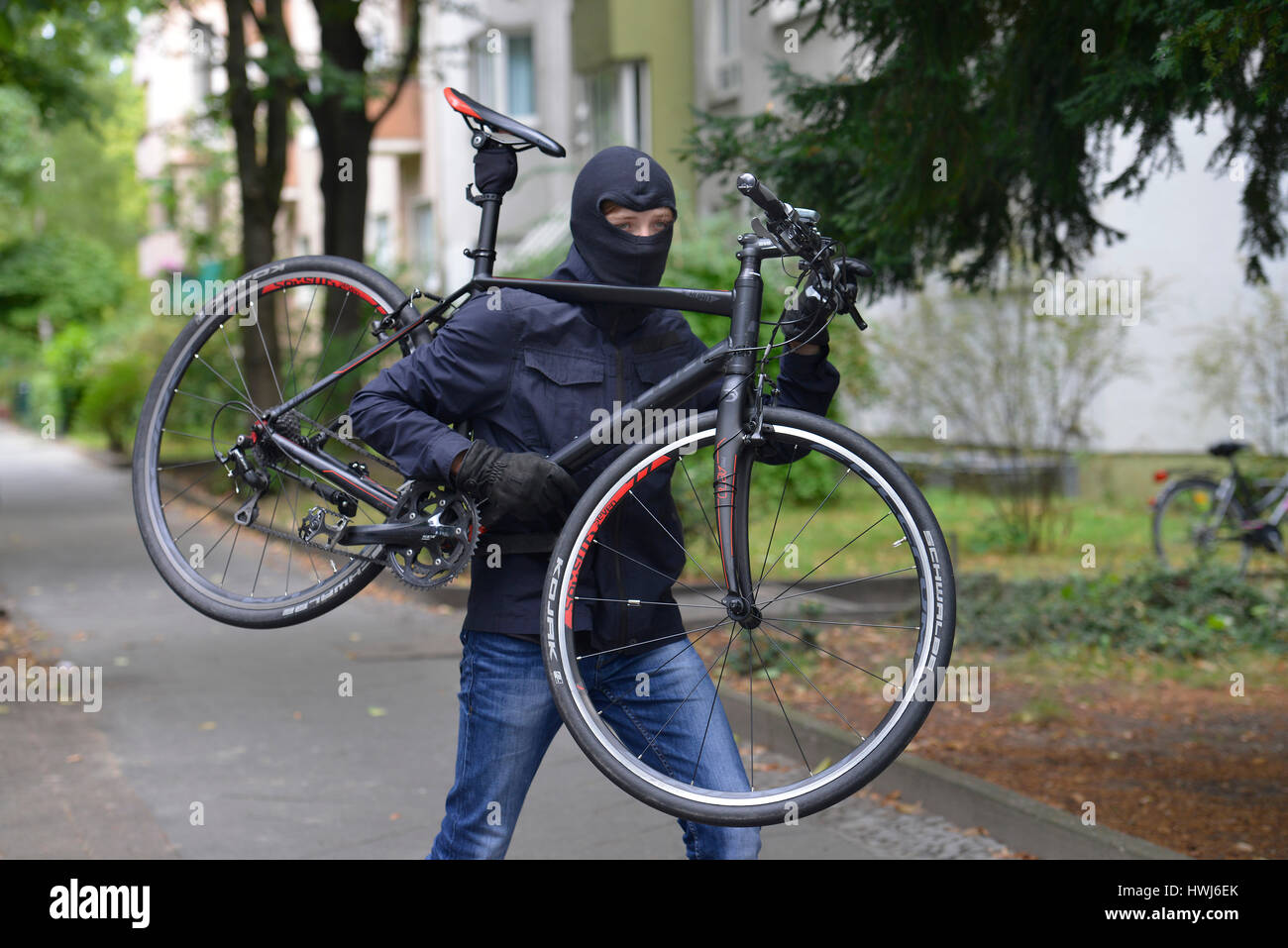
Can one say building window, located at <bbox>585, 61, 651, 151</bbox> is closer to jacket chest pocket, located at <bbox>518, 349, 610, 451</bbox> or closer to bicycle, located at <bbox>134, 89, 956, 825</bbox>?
bicycle, located at <bbox>134, 89, 956, 825</bbox>

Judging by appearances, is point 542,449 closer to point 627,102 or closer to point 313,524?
point 313,524

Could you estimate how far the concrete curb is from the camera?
5188mm

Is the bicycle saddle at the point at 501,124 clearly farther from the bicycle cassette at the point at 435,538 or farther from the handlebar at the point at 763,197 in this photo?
the bicycle cassette at the point at 435,538

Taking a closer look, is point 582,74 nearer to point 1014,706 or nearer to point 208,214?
point 208,214

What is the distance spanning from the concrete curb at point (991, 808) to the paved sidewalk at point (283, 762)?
3.6 inches

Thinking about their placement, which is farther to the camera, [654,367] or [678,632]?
[678,632]

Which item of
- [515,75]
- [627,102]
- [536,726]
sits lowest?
[536,726]

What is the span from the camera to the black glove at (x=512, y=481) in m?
3.08

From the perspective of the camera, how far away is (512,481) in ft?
10.1

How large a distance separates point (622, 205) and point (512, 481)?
2.17 feet

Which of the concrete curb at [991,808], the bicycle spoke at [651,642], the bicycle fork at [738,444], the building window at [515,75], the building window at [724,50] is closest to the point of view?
the bicycle fork at [738,444]

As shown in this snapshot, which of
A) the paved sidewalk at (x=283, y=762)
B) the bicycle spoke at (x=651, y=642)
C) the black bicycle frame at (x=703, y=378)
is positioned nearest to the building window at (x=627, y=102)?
the paved sidewalk at (x=283, y=762)

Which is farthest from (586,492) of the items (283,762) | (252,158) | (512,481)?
(252,158)

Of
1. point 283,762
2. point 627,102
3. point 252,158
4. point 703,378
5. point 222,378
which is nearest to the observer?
point 703,378
